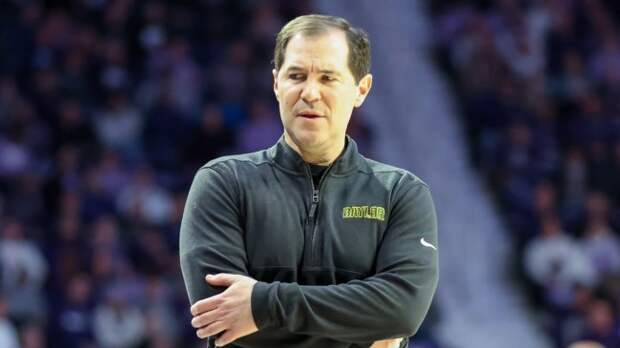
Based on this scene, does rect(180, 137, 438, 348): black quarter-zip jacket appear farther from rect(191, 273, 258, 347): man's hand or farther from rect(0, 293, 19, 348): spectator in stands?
rect(0, 293, 19, 348): spectator in stands

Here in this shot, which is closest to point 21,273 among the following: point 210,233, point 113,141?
point 113,141

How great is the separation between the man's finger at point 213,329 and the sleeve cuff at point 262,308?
0.10 meters

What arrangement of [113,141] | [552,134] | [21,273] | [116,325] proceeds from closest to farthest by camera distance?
[116,325]
[21,273]
[113,141]
[552,134]

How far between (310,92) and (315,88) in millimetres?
24

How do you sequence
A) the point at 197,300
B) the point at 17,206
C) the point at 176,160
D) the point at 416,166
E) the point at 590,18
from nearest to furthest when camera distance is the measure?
the point at 197,300
the point at 17,206
the point at 176,160
the point at 416,166
the point at 590,18

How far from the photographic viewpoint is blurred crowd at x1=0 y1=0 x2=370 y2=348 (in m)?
11.1

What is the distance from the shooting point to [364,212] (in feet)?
12.2

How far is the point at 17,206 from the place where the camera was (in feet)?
38.6

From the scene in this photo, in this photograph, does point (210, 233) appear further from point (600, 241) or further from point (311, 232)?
point (600, 241)

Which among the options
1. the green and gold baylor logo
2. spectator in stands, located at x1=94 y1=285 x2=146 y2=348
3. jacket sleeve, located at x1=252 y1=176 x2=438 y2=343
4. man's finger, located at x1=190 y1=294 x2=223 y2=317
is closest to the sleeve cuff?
jacket sleeve, located at x1=252 y1=176 x2=438 y2=343

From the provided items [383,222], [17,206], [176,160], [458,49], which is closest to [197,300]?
[383,222]

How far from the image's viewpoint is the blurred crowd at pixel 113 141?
36.6ft

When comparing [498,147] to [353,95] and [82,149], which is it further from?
[353,95]

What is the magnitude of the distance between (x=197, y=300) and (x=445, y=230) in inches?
380
